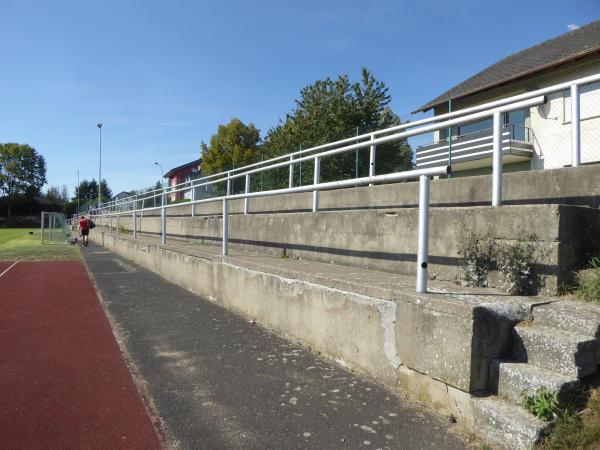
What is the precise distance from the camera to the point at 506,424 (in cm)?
233

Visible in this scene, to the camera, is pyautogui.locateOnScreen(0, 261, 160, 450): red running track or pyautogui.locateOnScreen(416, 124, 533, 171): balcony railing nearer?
pyautogui.locateOnScreen(0, 261, 160, 450): red running track

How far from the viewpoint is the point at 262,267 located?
515cm

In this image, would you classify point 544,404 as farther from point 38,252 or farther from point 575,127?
point 38,252

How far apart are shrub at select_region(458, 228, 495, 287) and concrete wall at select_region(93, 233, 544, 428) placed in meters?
0.45

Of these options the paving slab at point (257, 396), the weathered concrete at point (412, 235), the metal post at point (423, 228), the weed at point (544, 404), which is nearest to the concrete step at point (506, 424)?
the weed at point (544, 404)

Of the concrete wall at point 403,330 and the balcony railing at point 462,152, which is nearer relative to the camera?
the concrete wall at point 403,330

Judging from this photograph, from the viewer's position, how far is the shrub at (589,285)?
2773mm

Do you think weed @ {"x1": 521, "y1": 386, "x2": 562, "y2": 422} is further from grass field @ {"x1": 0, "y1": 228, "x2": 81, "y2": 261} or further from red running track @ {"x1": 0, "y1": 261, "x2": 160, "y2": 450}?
grass field @ {"x1": 0, "y1": 228, "x2": 81, "y2": 261}

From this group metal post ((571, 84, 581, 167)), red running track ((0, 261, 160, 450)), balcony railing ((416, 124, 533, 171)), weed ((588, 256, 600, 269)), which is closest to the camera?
red running track ((0, 261, 160, 450))

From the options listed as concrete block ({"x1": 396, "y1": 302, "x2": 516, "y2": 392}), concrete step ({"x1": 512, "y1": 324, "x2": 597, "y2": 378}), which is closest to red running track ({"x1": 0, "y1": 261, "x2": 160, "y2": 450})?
concrete block ({"x1": 396, "y1": 302, "x2": 516, "y2": 392})

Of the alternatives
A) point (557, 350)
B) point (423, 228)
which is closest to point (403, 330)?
point (423, 228)

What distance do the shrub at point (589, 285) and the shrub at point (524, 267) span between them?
0.81 ft

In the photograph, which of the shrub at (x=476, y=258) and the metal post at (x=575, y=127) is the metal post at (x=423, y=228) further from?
the metal post at (x=575, y=127)

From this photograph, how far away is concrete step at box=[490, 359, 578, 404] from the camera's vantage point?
229cm
